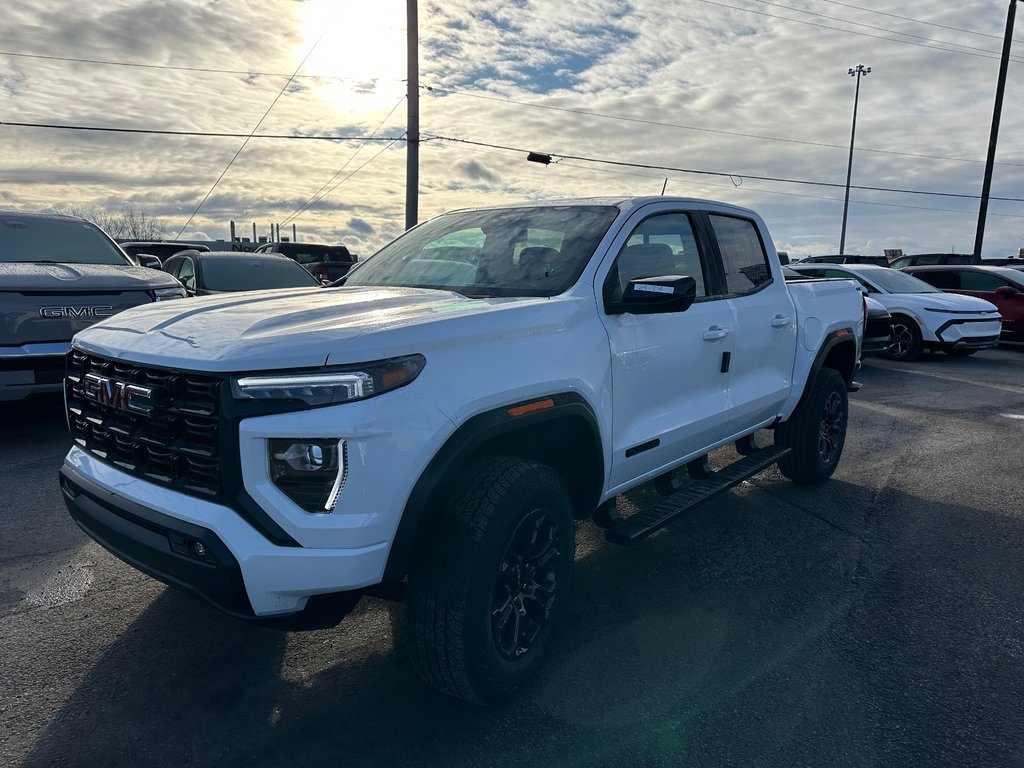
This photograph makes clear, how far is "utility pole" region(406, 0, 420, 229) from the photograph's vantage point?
1805cm

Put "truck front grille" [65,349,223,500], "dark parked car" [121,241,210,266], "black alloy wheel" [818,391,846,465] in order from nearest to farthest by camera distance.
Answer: "truck front grille" [65,349,223,500], "black alloy wheel" [818,391,846,465], "dark parked car" [121,241,210,266]

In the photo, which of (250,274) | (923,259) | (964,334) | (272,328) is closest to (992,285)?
(964,334)

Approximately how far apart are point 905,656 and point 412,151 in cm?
1714

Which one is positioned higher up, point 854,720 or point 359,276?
point 359,276

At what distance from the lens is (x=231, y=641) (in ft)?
10.5

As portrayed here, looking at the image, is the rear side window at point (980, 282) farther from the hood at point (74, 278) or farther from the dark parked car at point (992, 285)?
the hood at point (74, 278)

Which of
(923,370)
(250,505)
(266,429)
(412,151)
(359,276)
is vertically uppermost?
(412,151)

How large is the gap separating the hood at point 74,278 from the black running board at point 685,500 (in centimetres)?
459

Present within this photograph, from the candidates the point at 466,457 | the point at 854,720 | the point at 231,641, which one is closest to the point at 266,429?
the point at 466,457

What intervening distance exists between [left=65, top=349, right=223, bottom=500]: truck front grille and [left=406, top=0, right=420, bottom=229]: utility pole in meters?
15.7

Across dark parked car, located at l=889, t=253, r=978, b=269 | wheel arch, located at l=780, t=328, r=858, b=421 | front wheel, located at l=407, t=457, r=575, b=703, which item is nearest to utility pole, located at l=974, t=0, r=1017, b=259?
dark parked car, located at l=889, t=253, r=978, b=269

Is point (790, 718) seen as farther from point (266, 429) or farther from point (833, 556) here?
point (266, 429)

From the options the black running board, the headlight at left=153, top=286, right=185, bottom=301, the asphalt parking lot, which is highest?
the headlight at left=153, top=286, right=185, bottom=301

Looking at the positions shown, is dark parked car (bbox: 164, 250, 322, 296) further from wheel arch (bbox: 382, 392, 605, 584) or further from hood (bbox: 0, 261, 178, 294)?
wheel arch (bbox: 382, 392, 605, 584)
